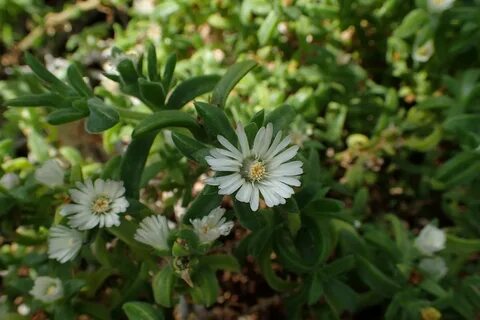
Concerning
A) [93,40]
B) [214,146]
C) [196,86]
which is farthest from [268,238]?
[93,40]

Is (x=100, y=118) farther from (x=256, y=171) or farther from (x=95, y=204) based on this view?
(x=256, y=171)

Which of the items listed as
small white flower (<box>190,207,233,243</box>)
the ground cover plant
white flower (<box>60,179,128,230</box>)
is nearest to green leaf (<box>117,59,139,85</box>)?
the ground cover plant

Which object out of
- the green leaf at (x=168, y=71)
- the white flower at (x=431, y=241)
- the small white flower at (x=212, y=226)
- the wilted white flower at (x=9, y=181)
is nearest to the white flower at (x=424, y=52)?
the white flower at (x=431, y=241)

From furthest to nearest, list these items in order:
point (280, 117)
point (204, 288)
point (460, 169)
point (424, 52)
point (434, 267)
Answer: point (424, 52) → point (460, 169) → point (434, 267) → point (204, 288) → point (280, 117)

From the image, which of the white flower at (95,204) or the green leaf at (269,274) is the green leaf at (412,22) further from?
the white flower at (95,204)

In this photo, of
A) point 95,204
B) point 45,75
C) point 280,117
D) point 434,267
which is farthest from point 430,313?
point 45,75

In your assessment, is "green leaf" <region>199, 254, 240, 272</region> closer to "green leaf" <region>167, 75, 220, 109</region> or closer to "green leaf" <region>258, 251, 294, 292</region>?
"green leaf" <region>258, 251, 294, 292</region>
